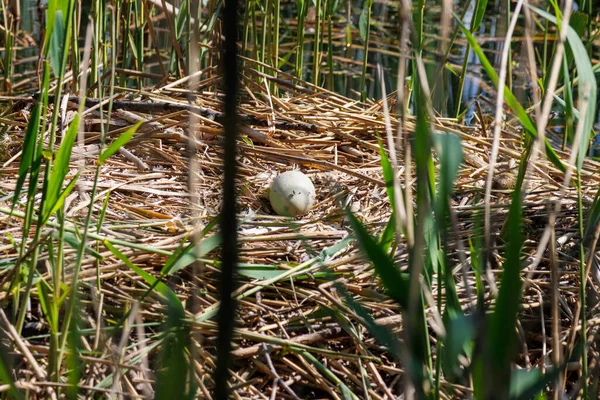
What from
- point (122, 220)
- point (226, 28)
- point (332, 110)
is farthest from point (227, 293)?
point (332, 110)

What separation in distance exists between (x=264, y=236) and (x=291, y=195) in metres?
0.16

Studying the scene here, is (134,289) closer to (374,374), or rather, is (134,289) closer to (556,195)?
(374,374)

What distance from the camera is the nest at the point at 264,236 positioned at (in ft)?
3.35

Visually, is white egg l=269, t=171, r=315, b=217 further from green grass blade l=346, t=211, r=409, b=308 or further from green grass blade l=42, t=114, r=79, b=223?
green grass blade l=346, t=211, r=409, b=308

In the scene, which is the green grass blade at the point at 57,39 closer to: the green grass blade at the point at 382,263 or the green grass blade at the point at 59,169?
the green grass blade at the point at 59,169

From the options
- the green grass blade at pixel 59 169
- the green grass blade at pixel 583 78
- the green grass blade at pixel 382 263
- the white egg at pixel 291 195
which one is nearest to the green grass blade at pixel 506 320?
the green grass blade at pixel 382 263

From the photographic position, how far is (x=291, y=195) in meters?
1.48

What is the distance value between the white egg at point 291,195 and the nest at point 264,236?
0.04m

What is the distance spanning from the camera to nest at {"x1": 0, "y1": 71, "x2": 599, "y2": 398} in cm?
102

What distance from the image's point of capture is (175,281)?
3.83 feet

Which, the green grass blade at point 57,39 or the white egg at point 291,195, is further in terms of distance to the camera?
the white egg at point 291,195

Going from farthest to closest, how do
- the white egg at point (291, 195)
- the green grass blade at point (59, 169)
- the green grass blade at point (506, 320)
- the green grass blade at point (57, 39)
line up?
the white egg at point (291, 195) < the green grass blade at point (57, 39) < the green grass blade at point (59, 169) < the green grass blade at point (506, 320)

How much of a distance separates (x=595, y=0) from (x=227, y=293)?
3698 millimetres

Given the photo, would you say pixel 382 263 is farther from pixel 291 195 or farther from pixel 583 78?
pixel 291 195
